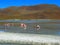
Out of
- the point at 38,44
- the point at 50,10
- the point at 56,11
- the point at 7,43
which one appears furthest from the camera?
the point at 50,10

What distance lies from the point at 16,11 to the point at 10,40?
131 metres

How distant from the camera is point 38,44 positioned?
46.5ft

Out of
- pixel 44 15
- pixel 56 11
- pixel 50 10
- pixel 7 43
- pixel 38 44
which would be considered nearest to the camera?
pixel 38 44

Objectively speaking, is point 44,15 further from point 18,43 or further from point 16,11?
point 18,43

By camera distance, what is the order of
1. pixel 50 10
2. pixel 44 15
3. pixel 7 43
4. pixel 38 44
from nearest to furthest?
pixel 38 44
pixel 7 43
pixel 44 15
pixel 50 10

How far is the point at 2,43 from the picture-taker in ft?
49.7

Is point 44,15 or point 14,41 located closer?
point 14,41

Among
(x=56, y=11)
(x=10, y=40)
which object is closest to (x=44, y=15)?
(x=56, y=11)

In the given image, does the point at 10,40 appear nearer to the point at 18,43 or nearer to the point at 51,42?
the point at 18,43

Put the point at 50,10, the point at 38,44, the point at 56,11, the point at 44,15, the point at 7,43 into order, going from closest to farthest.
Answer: the point at 38,44 → the point at 7,43 → the point at 44,15 → the point at 56,11 → the point at 50,10

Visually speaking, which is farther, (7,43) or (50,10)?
(50,10)

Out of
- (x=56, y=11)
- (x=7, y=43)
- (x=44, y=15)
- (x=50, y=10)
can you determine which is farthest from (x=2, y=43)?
(x=50, y=10)

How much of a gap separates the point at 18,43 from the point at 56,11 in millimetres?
130541

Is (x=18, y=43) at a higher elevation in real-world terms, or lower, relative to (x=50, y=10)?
lower
